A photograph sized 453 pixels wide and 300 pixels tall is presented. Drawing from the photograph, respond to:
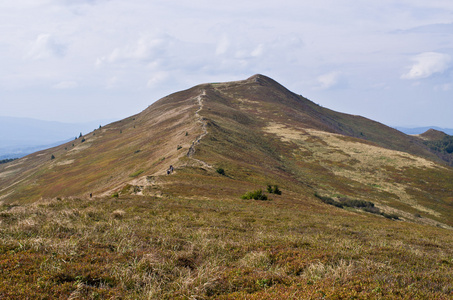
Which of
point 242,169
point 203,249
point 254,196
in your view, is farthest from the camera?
point 242,169

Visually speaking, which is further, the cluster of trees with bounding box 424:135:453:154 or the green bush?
the cluster of trees with bounding box 424:135:453:154

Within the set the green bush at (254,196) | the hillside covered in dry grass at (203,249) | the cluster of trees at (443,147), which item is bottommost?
the green bush at (254,196)

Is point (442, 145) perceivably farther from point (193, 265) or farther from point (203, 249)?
point (193, 265)

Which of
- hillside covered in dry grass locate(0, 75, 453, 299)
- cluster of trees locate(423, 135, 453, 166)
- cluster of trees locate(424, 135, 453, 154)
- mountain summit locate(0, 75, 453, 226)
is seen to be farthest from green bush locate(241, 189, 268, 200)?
cluster of trees locate(424, 135, 453, 154)

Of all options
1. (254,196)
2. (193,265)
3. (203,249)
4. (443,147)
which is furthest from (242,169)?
(443,147)

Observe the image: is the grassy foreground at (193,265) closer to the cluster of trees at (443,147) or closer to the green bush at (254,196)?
the green bush at (254,196)

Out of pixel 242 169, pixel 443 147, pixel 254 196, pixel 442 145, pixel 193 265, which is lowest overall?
pixel 254 196

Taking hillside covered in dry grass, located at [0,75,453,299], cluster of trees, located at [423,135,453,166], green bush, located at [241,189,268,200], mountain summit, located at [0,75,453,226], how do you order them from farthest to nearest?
cluster of trees, located at [423,135,453,166] < mountain summit, located at [0,75,453,226] < green bush, located at [241,189,268,200] < hillside covered in dry grass, located at [0,75,453,299]

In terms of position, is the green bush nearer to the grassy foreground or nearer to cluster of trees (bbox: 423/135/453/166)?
the grassy foreground

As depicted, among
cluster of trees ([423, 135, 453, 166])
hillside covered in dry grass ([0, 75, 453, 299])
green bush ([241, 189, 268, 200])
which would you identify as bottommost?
green bush ([241, 189, 268, 200])

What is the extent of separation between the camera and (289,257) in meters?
10.2

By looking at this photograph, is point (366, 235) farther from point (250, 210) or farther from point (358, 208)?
point (358, 208)

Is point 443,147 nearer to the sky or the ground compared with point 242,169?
nearer to the sky

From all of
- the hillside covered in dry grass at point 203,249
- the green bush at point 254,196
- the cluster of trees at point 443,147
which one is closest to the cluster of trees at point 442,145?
the cluster of trees at point 443,147
